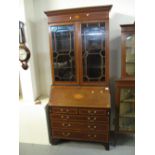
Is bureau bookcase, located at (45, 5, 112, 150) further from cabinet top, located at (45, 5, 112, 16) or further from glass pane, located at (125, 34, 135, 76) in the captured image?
glass pane, located at (125, 34, 135, 76)

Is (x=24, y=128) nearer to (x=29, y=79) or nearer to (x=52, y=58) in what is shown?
(x=29, y=79)

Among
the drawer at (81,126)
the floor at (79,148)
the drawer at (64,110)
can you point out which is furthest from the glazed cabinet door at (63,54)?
the floor at (79,148)

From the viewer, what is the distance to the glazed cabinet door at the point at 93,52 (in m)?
2.23

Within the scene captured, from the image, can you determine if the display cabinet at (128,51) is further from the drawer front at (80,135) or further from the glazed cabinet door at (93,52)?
the drawer front at (80,135)

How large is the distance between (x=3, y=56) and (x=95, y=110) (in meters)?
1.89

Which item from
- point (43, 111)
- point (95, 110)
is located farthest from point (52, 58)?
point (95, 110)

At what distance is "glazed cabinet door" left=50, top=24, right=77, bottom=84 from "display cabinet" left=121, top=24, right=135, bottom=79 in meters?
0.75

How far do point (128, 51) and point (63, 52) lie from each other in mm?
1020

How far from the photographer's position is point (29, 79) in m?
2.63

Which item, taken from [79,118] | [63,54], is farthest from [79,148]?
[63,54]

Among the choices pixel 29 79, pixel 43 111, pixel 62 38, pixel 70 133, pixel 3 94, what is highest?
pixel 62 38

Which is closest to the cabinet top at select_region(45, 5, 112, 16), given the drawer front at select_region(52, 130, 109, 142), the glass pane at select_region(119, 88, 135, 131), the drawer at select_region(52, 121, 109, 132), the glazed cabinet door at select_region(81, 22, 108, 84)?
the glazed cabinet door at select_region(81, 22, 108, 84)

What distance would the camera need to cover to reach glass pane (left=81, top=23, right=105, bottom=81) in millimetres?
2236

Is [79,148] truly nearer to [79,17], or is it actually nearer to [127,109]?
[127,109]
